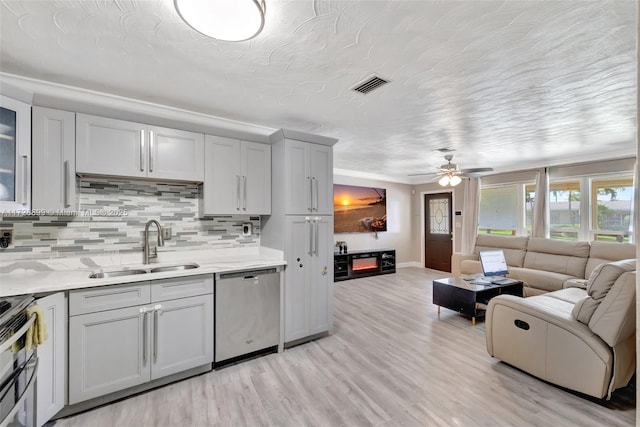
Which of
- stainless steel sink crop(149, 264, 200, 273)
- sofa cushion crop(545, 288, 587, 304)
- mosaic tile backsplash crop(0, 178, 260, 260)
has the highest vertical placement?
mosaic tile backsplash crop(0, 178, 260, 260)

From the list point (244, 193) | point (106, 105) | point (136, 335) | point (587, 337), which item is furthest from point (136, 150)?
point (587, 337)

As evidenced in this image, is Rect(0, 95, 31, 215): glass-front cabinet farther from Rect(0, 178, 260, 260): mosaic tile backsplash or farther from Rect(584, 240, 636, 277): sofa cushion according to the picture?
Rect(584, 240, 636, 277): sofa cushion

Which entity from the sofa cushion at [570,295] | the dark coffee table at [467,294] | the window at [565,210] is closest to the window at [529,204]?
the window at [565,210]

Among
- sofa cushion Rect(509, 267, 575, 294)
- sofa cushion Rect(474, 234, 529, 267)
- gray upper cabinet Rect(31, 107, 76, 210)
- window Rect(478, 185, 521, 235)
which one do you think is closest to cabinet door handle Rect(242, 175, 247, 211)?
gray upper cabinet Rect(31, 107, 76, 210)

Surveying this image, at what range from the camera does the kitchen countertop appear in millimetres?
1849

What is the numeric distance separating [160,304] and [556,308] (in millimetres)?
3446

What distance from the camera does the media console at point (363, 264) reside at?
590 centimetres

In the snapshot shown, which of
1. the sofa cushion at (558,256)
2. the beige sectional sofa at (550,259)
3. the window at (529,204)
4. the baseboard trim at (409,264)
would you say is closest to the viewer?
the beige sectional sofa at (550,259)

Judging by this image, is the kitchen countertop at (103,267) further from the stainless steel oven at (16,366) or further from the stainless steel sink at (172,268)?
the stainless steel oven at (16,366)

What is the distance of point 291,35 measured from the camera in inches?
63.6

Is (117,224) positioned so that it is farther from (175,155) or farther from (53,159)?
(175,155)

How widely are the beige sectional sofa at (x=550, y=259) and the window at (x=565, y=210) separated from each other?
0.44 metres

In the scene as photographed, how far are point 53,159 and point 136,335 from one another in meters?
1.50

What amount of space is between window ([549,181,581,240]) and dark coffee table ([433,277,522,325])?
2125 millimetres
